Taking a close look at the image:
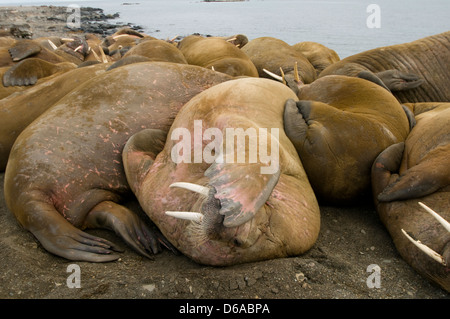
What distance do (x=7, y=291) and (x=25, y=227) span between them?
0.65 meters

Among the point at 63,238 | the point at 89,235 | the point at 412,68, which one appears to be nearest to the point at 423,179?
the point at 89,235

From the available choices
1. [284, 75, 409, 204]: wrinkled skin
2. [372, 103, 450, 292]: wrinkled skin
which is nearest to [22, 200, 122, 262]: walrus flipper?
[284, 75, 409, 204]: wrinkled skin

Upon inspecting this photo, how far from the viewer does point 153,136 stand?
3.00 metres

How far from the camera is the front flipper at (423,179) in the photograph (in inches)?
99.5

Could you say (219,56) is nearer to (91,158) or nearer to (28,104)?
(28,104)

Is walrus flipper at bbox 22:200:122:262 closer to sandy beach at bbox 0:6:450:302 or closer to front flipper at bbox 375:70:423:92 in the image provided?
sandy beach at bbox 0:6:450:302

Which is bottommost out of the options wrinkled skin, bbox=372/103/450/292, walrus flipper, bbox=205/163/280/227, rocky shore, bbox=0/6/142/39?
wrinkled skin, bbox=372/103/450/292

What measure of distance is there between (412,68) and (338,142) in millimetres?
2738

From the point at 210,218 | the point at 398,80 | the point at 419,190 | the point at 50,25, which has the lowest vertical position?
the point at 419,190

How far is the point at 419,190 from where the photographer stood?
2557 millimetres

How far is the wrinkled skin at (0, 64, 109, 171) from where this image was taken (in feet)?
11.0

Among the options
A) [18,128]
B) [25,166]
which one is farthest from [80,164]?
[18,128]

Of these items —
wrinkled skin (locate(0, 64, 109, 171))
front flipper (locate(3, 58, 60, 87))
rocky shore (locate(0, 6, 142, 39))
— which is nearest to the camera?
wrinkled skin (locate(0, 64, 109, 171))
